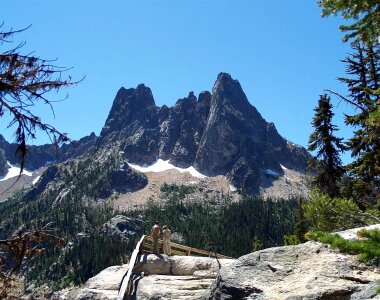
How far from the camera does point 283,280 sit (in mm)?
10461

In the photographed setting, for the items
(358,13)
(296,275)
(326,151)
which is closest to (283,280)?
(296,275)

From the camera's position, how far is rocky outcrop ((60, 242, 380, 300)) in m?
9.20

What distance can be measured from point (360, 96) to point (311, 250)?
15431 millimetres

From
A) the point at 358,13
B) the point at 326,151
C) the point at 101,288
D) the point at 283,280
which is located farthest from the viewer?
the point at 326,151

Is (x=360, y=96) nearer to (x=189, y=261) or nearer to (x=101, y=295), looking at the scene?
(x=189, y=261)

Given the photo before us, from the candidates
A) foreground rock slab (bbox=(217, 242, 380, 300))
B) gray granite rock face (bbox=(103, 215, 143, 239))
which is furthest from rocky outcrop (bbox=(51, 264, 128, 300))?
gray granite rock face (bbox=(103, 215, 143, 239))

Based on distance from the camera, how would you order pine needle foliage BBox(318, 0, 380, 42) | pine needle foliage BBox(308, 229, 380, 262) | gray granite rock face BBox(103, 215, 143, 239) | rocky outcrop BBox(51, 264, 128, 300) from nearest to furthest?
pine needle foliage BBox(308, 229, 380, 262), pine needle foliage BBox(318, 0, 380, 42), rocky outcrop BBox(51, 264, 128, 300), gray granite rock face BBox(103, 215, 143, 239)

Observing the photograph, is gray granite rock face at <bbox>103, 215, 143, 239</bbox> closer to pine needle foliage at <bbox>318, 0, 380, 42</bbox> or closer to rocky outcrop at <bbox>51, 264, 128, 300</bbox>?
rocky outcrop at <bbox>51, 264, 128, 300</bbox>

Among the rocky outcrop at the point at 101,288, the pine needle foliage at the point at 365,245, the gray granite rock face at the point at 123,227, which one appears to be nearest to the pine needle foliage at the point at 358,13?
the pine needle foliage at the point at 365,245

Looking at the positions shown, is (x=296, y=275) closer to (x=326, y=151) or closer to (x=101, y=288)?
(x=101, y=288)

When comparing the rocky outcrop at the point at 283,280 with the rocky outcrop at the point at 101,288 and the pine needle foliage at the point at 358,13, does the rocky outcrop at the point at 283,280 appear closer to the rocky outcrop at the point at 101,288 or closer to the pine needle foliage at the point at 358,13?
the rocky outcrop at the point at 101,288

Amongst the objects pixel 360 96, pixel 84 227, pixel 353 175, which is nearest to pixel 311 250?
pixel 353 175

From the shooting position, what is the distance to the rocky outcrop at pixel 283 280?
920 centimetres

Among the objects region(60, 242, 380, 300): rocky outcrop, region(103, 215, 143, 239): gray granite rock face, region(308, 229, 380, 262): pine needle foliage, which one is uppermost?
region(308, 229, 380, 262): pine needle foliage
